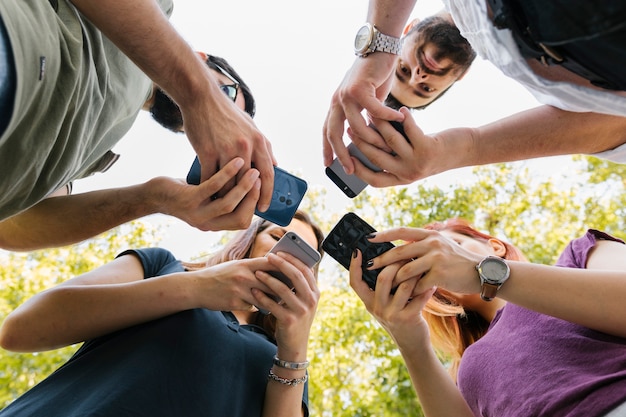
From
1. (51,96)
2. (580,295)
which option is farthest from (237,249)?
(580,295)

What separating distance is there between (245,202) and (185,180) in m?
0.25

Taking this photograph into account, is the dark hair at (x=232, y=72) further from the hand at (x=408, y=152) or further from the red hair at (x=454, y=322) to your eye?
the red hair at (x=454, y=322)

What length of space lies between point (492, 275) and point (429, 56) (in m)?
1.31

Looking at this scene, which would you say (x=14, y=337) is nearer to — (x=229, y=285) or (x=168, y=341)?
(x=168, y=341)

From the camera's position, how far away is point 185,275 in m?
1.76

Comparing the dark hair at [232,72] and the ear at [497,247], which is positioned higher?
the dark hair at [232,72]

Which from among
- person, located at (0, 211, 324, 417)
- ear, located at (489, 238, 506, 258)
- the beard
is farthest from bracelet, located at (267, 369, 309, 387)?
the beard

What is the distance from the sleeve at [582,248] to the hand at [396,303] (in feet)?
1.68

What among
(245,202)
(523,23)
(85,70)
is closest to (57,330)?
(245,202)

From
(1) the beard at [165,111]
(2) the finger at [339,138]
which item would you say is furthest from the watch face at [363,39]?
(1) the beard at [165,111]

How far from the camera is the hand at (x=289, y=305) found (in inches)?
70.1

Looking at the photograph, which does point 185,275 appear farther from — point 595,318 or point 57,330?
point 595,318

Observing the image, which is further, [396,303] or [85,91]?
[396,303]

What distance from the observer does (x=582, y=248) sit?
1.75 metres
